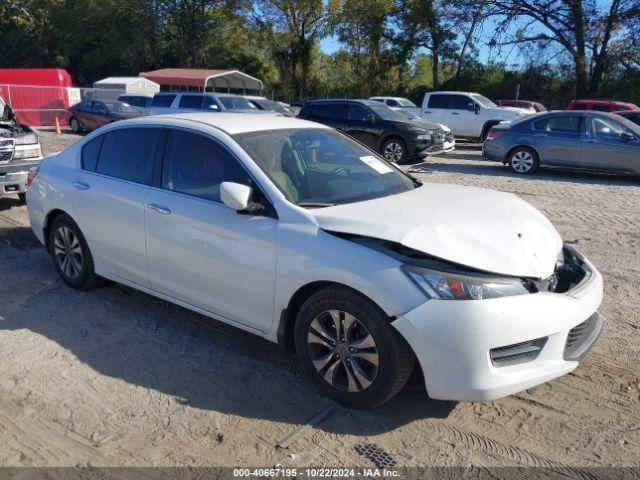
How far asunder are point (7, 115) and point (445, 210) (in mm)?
8262

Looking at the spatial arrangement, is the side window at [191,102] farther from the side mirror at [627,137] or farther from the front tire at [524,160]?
the side mirror at [627,137]

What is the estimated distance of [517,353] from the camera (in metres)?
3.10

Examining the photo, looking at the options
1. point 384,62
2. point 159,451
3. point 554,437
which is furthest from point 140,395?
point 384,62

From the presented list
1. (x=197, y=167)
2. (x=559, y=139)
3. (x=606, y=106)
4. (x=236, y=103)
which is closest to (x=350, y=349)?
(x=197, y=167)

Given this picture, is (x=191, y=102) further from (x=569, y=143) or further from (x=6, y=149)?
(x=569, y=143)

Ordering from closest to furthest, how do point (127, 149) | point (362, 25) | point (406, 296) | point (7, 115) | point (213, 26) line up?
point (406, 296) → point (127, 149) → point (7, 115) → point (362, 25) → point (213, 26)

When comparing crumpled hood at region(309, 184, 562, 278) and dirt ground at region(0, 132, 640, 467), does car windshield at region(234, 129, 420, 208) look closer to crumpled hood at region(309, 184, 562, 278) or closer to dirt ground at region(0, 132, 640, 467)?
crumpled hood at region(309, 184, 562, 278)

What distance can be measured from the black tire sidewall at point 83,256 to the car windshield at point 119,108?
18.5 m

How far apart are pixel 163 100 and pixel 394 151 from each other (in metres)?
9.84

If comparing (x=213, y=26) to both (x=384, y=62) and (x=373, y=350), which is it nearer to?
(x=384, y=62)

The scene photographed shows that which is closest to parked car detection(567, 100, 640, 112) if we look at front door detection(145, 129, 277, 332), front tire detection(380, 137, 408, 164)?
front tire detection(380, 137, 408, 164)

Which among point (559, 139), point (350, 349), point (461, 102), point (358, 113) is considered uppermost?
point (461, 102)

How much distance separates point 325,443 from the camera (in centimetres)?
310

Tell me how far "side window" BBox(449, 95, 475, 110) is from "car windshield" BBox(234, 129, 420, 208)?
16.5 m
